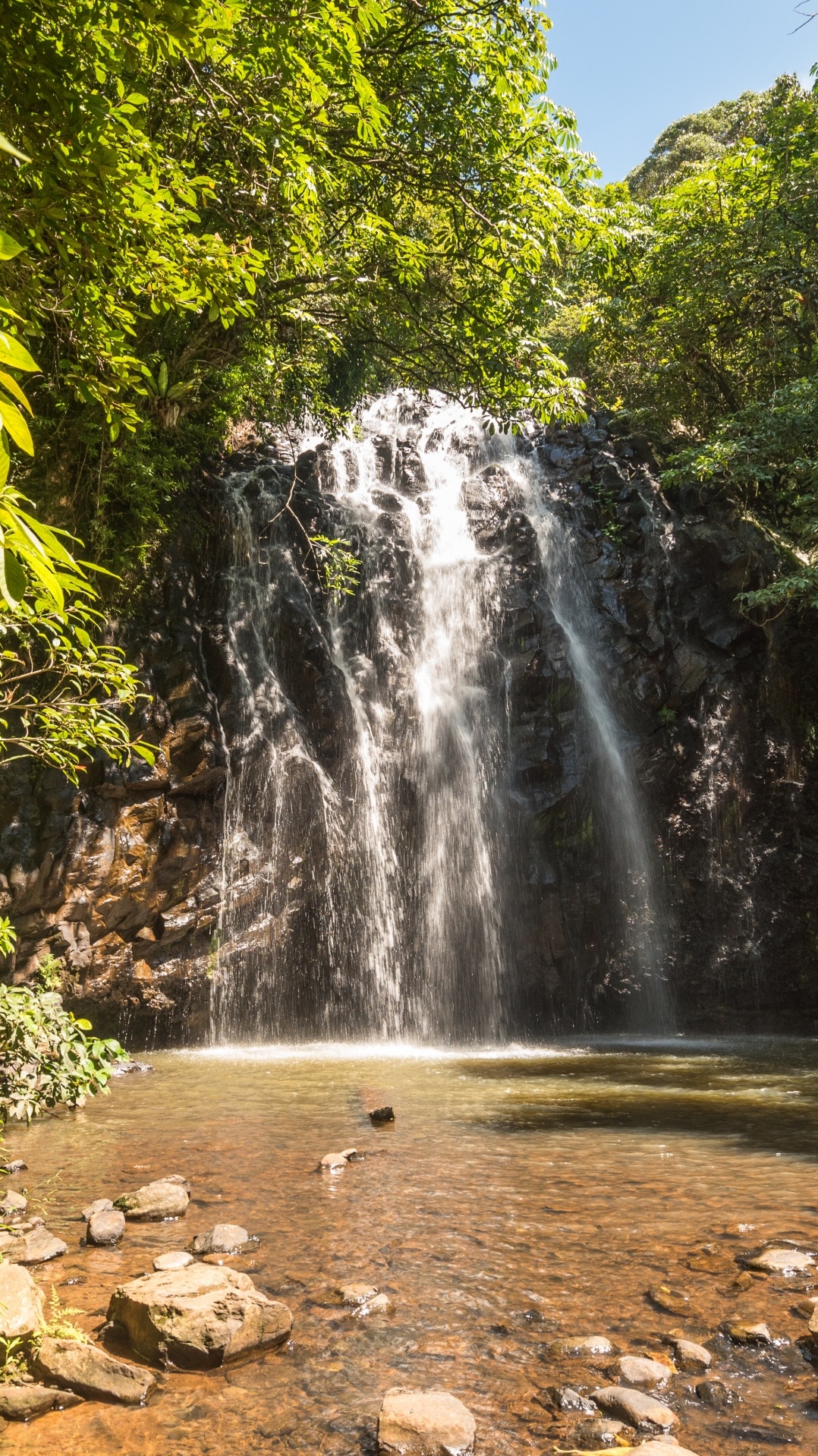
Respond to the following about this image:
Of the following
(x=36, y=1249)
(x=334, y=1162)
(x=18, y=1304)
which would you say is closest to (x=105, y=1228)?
(x=36, y=1249)

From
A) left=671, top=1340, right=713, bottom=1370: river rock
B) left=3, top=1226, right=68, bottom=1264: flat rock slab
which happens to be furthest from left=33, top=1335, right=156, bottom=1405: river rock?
left=671, top=1340, right=713, bottom=1370: river rock

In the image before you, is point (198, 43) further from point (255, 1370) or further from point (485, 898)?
point (485, 898)

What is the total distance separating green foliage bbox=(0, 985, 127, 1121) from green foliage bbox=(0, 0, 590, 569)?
2396mm

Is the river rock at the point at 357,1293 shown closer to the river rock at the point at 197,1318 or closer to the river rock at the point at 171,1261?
the river rock at the point at 197,1318

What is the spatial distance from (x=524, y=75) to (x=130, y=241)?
17.7 ft

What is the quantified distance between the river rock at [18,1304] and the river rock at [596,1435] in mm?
1609

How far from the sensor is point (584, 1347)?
270 centimetres

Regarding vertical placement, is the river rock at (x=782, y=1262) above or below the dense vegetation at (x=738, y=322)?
below

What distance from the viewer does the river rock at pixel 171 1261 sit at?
318cm

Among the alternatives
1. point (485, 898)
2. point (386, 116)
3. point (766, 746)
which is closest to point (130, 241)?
point (386, 116)

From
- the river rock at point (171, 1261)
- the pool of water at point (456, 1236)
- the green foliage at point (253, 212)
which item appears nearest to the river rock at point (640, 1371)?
the pool of water at point (456, 1236)

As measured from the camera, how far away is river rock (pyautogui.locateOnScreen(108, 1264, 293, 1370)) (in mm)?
2613

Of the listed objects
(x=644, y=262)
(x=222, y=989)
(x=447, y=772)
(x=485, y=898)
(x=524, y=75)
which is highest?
(x=644, y=262)

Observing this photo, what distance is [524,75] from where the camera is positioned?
24.6 feet
